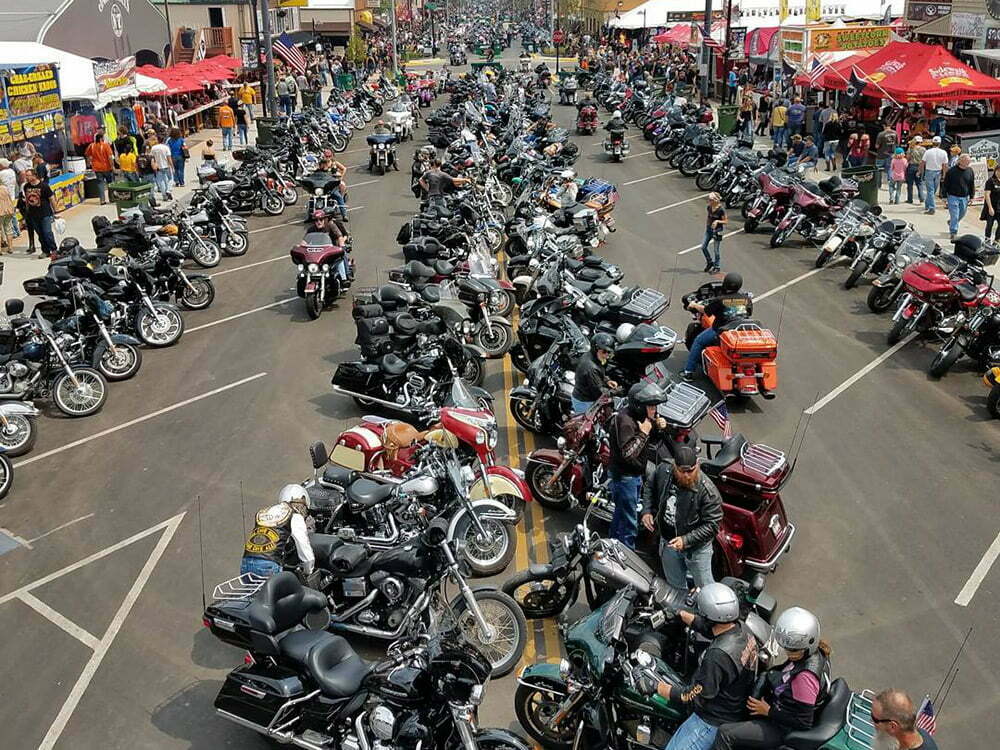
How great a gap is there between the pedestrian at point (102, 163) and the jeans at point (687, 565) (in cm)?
2165

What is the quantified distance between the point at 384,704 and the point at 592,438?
412 centimetres

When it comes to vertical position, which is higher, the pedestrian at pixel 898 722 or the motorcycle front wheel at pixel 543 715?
the pedestrian at pixel 898 722

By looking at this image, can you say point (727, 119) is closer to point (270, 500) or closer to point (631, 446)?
point (270, 500)

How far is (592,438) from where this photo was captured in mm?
9227

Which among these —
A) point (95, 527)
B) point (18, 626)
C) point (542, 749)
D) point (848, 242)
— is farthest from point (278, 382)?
point (848, 242)

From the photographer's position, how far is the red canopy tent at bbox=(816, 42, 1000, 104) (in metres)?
24.5

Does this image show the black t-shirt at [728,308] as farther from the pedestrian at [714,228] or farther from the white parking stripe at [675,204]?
the white parking stripe at [675,204]

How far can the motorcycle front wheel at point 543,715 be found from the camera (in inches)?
247

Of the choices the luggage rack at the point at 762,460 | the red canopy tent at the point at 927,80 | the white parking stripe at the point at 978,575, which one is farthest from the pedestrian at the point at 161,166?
the white parking stripe at the point at 978,575

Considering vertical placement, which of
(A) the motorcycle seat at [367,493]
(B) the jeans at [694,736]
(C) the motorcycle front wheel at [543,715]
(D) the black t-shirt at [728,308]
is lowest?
(C) the motorcycle front wheel at [543,715]

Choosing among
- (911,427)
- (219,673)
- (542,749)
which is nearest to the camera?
(542,749)

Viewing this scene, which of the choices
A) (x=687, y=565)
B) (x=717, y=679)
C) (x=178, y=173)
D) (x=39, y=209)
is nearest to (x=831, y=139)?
(x=178, y=173)

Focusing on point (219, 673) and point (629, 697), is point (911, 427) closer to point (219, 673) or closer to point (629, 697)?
point (629, 697)

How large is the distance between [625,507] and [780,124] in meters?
26.0
